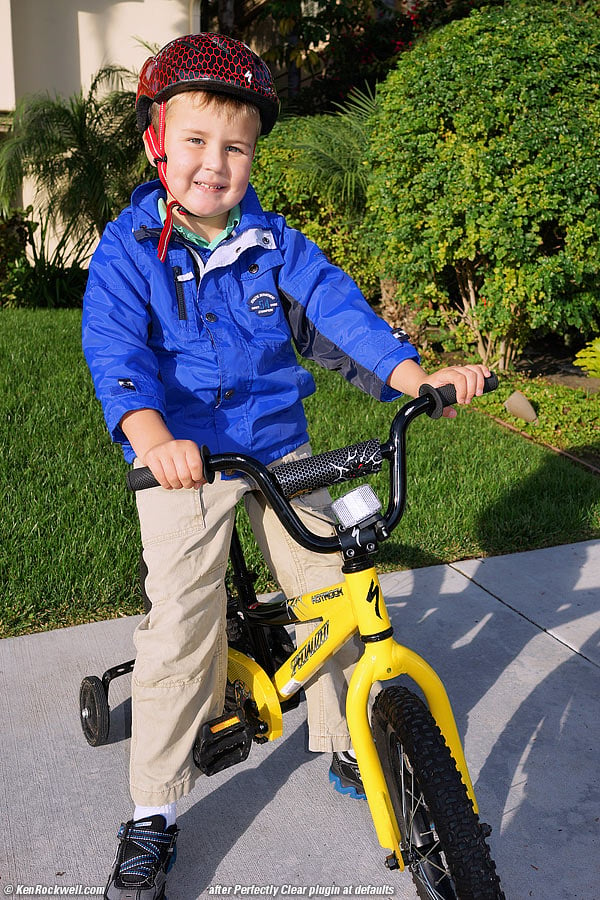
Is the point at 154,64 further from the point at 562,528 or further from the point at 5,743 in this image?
the point at 562,528

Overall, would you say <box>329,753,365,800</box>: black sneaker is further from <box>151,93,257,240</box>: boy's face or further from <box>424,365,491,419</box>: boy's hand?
<box>151,93,257,240</box>: boy's face

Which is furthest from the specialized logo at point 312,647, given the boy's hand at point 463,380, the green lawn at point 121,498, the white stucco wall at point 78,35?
the white stucco wall at point 78,35

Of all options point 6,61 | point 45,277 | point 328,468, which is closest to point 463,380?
point 328,468

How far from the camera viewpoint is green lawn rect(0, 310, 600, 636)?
3.47 meters

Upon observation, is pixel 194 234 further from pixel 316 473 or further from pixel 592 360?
pixel 592 360

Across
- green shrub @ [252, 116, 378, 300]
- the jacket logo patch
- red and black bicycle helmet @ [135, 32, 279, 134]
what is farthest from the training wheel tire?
green shrub @ [252, 116, 378, 300]

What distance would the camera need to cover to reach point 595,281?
19.1 feet

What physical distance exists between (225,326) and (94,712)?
120 cm

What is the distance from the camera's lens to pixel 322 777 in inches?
98.2

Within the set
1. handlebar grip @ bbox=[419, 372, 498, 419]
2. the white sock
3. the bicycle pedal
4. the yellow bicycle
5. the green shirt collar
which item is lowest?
the white sock

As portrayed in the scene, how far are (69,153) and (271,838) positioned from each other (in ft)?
32.4

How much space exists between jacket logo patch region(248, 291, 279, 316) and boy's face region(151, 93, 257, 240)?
0.23m

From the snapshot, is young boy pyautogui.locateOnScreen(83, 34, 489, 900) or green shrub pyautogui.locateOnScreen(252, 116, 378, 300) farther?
green shrub pyautogui.locateOnScreen(252, 116, 378, 300)

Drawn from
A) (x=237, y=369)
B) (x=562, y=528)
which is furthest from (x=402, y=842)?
(x=562, y=528)
